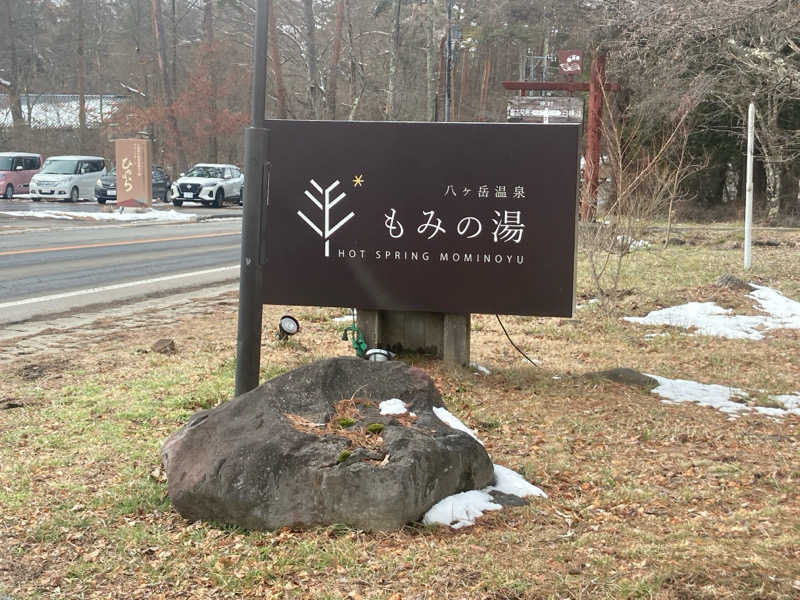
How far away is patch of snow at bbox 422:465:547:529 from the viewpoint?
440 centimetres

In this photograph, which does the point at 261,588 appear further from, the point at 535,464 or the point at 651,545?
the point at 535,464

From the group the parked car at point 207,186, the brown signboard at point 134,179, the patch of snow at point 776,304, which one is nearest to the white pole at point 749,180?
the patch of snow at point 776,304

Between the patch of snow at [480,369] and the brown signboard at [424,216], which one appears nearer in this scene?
the brown signboard at [424,216]

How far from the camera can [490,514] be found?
452 cm

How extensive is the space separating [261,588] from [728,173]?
33.2 m

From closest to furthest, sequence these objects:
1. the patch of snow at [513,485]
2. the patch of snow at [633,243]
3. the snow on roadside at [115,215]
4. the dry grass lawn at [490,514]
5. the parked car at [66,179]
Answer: the dry grass lawn at [490,514] < the patch of snow at [513,485] < the patch of snow at [633,243] < the snow on roadside at [115,215] < the parked car at [66,179]

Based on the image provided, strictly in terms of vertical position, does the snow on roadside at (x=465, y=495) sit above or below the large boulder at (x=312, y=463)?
below

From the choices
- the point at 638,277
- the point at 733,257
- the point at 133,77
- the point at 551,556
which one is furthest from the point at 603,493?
the point at 133,77

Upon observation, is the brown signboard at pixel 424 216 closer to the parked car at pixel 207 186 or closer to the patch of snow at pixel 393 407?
the patch of snow at pixel 393 407

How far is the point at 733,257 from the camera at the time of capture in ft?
58.6

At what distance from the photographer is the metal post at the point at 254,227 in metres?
5.74

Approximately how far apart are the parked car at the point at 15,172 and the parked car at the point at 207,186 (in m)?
5.85

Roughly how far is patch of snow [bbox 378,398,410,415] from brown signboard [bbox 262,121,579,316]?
2176 mm

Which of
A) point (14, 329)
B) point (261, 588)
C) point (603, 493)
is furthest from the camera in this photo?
point (14, 329)
